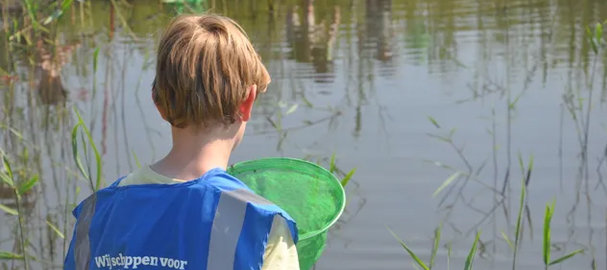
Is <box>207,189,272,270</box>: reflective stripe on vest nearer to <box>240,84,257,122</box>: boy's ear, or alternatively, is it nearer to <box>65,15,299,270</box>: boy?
<box>65,15,299,270</box>: boy

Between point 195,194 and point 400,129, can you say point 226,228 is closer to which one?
point 195,194

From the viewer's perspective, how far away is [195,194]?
5.07 feet

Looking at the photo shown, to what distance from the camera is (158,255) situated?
5.10 ft

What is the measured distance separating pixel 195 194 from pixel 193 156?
0.10 metres

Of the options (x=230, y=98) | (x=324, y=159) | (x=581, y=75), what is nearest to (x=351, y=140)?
(x=324, y=159)

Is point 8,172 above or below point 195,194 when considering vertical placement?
below

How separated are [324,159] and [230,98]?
2.22 metres

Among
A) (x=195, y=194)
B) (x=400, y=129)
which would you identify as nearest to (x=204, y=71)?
(x=195, y=194)

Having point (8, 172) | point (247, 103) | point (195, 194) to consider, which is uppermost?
point (247, 103)

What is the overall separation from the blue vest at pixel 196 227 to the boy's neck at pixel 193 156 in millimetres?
39

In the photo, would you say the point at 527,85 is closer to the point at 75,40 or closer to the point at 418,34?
the point at 418,34

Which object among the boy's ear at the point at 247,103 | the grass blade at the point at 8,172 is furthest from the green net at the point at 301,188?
the grass blade at the point at 8,172

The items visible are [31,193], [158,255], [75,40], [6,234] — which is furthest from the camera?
[75,40]

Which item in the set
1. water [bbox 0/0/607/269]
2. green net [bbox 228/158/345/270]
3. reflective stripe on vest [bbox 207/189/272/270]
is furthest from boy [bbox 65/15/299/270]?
water [bbox 0/0/607/269]
